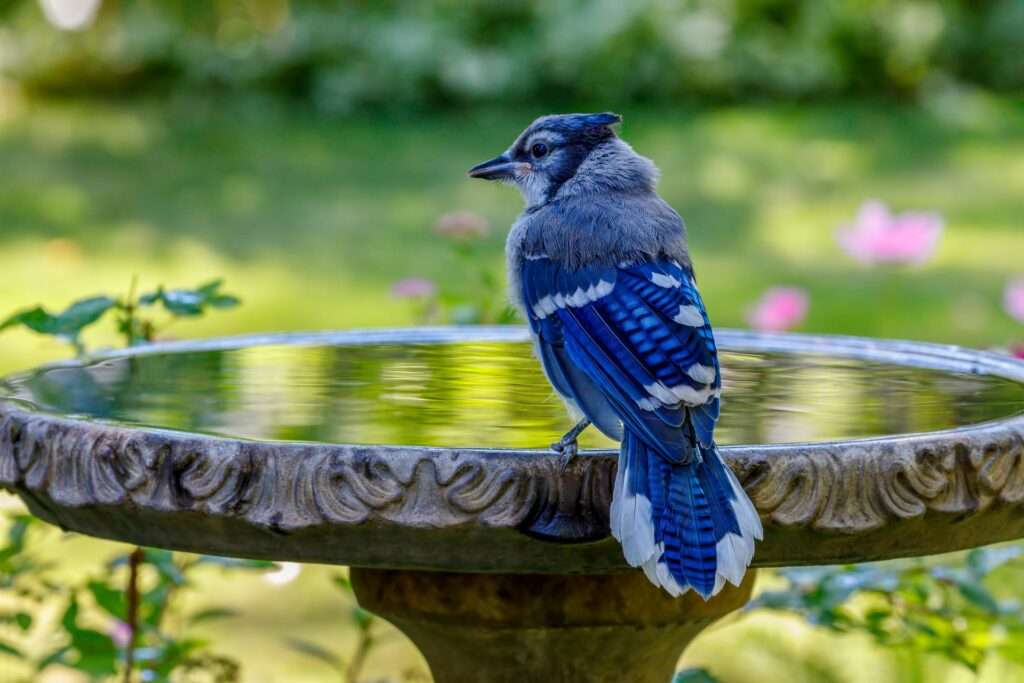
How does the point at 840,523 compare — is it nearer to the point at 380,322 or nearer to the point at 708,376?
the point at 708,376

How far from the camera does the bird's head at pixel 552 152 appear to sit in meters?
→ 2.44

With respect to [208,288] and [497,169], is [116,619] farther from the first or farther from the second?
[497,169]

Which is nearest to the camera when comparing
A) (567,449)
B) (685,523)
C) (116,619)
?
(685,523)

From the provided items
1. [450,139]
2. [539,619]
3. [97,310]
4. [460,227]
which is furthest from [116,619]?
[450,139]

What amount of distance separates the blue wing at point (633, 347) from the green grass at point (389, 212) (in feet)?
5.62

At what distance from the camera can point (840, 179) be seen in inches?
383

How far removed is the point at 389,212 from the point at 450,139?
Answer: 2.05 metres

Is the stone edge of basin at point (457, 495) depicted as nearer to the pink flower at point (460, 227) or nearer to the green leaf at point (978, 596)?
the green leaf at point (978, 596)

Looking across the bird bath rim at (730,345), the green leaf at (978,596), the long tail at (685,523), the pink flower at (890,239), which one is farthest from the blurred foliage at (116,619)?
the pink flower at (890,239)

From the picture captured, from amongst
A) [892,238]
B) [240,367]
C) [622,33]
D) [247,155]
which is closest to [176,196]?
[247,155]

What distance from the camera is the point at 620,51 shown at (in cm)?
1148

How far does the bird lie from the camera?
1669mm

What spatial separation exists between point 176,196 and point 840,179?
14.1 feet

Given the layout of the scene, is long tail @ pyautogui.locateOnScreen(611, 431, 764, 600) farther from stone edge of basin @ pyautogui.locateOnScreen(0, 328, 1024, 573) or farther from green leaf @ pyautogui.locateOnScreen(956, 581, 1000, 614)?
green leaf @ pyautogui.locateOnScreen(956, 581, 1000, 614)
